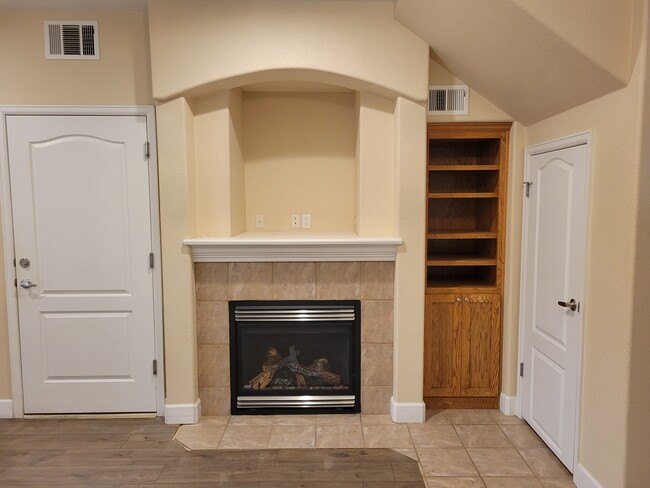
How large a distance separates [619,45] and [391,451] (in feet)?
8.01

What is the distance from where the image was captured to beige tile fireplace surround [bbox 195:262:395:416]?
123 inches

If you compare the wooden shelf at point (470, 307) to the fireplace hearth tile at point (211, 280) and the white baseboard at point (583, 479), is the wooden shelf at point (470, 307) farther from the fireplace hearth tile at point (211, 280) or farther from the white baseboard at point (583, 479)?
the fireplace hearth tile at point (211, 280)

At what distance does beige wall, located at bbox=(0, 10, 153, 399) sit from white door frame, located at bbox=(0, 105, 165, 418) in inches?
1.9

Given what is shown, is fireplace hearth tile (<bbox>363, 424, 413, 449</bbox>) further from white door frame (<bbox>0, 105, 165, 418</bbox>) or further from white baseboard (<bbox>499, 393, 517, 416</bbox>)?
white door frame (<bbox>0, 105, 165, 418</bbox>)

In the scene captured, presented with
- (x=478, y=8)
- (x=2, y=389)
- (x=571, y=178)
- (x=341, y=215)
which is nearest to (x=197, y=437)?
(x=2, y=389)

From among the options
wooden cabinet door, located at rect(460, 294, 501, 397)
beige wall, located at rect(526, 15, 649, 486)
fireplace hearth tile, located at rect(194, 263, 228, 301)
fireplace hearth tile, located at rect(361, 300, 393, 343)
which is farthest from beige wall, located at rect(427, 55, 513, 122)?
fireplace hearth tile, located at rect(194, 263, 228, 301)

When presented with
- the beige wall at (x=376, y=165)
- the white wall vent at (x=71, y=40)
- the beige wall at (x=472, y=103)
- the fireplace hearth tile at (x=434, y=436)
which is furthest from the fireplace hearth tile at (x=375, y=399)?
the white wall vent at (x=71, y=40)

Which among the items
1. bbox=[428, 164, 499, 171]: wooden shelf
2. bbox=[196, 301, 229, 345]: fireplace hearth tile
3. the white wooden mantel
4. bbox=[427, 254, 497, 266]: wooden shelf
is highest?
bbox=[428, 164, 499, 171]: wooden shelf

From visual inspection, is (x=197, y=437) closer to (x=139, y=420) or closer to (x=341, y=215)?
(x=139, y=420)

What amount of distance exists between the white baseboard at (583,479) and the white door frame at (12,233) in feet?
8.60

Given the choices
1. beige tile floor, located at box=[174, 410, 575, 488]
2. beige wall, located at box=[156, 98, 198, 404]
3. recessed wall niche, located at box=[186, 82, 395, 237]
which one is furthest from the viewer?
recessed wall niche, located at box=[186, 82, 395, 237]

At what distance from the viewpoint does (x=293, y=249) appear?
3.04 m

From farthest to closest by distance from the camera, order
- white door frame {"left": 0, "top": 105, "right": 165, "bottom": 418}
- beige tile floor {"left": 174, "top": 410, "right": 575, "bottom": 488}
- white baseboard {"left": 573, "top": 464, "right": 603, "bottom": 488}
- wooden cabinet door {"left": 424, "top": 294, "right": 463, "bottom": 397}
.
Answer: wooden cabinet door {"left": 424, "top": 294, "right": 463, "bottom": 397}, white door frame {"left": 0, "top": 105, "right": 165, "bottom": 418}, beige tile floor {"left": 174, "top": 410, "right": 575, "bottom": 488}, white baseboard {"left": 573, "top": 464, "right": 603, "bottom": 488}

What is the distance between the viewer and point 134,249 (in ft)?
10.3
